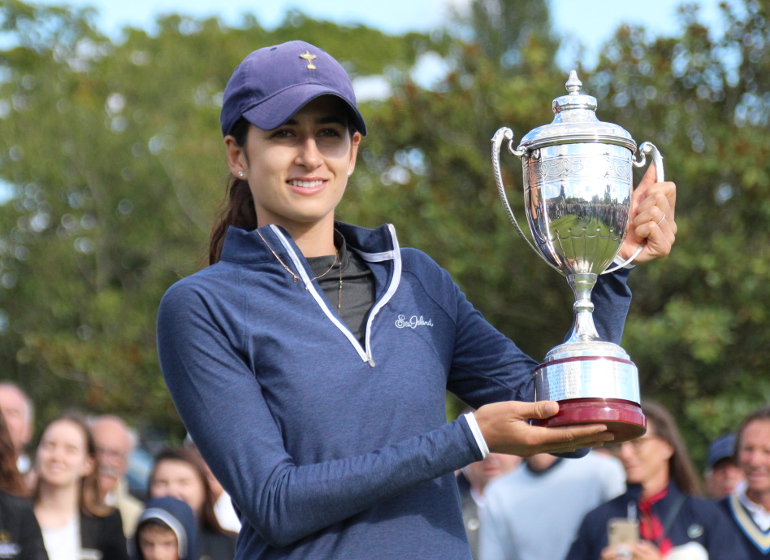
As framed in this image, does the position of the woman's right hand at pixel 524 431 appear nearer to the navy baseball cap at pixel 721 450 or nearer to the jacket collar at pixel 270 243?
the jacket collar at pixel 270 243

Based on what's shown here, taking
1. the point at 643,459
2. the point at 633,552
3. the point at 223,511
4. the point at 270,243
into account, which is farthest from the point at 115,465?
the point at 270,243

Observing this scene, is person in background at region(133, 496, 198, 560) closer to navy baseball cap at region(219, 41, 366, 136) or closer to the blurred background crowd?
the blurred background crowd

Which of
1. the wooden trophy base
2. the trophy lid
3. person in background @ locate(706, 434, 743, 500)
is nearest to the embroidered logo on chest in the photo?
the wooden trophy base

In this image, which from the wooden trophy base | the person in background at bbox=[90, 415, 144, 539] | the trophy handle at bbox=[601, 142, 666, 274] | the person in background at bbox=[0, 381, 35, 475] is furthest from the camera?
the person in background at bbox=[90, 415, 144, 539]

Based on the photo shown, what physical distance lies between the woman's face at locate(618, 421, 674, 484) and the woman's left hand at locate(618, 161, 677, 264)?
237 cm

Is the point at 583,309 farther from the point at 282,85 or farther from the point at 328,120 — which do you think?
the point at 282,85

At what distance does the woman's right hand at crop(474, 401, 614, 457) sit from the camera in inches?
77.5

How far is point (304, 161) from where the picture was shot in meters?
2.27

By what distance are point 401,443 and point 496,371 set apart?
488 mm

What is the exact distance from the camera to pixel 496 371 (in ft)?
7.83

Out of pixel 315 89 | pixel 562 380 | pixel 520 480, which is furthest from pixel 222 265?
pixel 520 480

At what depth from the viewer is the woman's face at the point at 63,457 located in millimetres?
5477

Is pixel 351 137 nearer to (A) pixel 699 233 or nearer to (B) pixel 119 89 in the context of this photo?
(A) pixel 699 233

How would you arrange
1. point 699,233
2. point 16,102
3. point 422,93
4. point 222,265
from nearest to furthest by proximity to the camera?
point 222,265 < point 699,233 < point 422,93 < point 16,102
